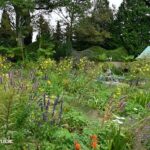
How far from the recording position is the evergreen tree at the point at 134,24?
1134 inches

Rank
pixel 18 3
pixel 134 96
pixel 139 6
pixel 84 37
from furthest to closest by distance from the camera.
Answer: pixel 139 6
pixel 84 37
pixel 18 3
pixel 134 96

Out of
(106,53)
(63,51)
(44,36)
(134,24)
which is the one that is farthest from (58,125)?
(134,24)

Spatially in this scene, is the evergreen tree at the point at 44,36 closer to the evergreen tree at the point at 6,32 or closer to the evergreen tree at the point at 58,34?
the evergreen tree at the point at 58,34

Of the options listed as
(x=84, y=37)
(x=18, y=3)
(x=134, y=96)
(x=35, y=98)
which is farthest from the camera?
(x=84, y=37)

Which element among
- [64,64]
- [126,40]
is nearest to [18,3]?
[126,40]

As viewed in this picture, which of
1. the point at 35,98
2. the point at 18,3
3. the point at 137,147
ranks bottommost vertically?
the point at 137,147

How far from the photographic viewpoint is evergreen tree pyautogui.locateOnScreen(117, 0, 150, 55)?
28.8m

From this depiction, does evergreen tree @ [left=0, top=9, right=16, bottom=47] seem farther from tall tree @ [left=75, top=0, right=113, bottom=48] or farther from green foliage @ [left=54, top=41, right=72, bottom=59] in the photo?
tall tree @ [left=75, top=0, right=113, bottom=48]

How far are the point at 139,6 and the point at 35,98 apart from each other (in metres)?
23.5

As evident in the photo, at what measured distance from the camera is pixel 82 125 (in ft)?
21.5

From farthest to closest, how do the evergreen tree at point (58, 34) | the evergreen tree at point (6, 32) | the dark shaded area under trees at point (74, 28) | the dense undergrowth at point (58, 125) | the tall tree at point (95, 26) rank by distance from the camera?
the evergreen tree at point (58, 34) → the tall tree at point (95, 26) → the evergreen tree at point (6, 32) → the dark shaded area under trees at point (74, 28) → the dense undergrowth at point (58, 125)

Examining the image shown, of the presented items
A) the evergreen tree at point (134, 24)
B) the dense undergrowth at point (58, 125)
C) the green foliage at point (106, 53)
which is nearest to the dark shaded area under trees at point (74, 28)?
the evergreen tree at point (134, 24)

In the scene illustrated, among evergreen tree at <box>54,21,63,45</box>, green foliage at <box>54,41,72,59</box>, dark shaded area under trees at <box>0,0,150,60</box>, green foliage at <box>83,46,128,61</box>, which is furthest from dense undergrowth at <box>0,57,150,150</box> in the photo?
evergreen tree at <box>54,21,63,45</box>

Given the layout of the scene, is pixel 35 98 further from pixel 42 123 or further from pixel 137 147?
pixel 137 147
